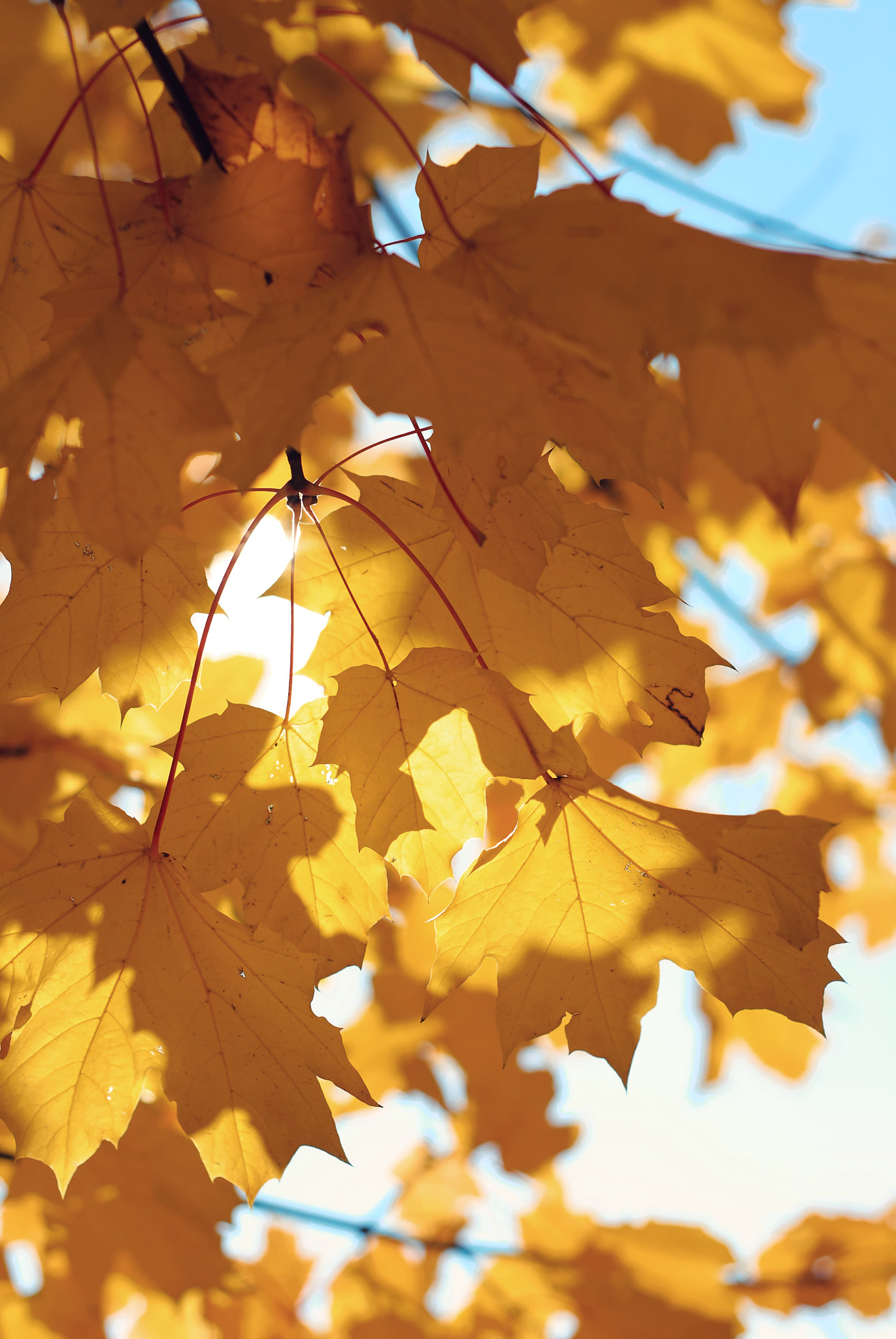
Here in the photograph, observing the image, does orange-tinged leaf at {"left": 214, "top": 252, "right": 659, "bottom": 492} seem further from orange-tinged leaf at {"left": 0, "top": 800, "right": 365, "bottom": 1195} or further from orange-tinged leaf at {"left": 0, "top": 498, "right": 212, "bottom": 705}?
orange-tinged leaf at {"left": 0, "top": 800, "right": 365, "bottom": 1195}

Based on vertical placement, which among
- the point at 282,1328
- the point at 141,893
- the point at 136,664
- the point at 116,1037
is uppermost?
the point at 136,664

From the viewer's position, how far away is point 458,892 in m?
0.92

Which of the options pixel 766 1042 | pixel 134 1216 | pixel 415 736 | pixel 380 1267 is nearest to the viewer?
pixel 415 736

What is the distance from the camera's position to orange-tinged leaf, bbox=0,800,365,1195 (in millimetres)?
886

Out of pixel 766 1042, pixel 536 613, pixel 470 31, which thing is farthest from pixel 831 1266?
pixel 470 31

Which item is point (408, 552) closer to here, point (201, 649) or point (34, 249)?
point (201, 649)

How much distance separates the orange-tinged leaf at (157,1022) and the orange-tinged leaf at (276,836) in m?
0.05

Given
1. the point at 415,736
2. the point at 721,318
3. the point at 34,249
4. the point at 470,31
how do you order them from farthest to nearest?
the point at 34,249 → the point at 415,736 → the point at 470,31 → the point at 721,318

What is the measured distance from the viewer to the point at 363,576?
926mm

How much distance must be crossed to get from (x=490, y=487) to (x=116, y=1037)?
699 mm

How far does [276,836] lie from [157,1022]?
24 centimetres

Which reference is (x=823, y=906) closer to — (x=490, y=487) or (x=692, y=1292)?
(x=692, y=1292)

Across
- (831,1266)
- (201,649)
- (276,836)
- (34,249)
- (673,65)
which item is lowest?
(831,1266)

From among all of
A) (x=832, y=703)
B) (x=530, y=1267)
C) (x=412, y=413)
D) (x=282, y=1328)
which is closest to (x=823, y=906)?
(x=832, y=703)
